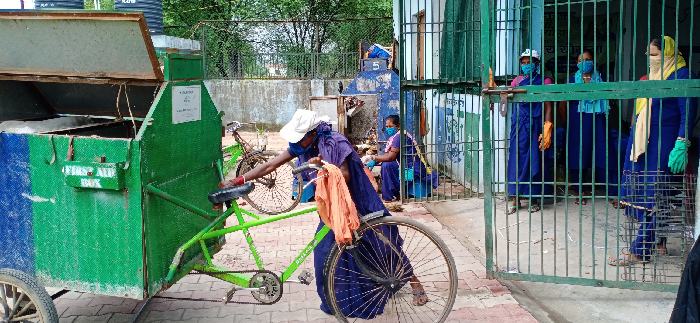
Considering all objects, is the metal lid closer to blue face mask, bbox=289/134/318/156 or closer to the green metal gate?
blue face mask, bbox=289/134/318/156

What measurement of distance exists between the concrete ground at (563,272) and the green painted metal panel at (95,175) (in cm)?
262

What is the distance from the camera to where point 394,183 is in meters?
7.82

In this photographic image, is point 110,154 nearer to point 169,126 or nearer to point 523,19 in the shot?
point 169,126

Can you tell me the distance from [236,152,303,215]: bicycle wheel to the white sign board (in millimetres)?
3573

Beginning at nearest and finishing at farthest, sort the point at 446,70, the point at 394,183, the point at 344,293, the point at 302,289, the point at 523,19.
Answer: the point at 344,293, the point at 302,289, the point at 523,19, the point at 394,183, the point at 446,70

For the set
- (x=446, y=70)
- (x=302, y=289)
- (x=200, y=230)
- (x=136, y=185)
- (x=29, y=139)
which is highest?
(x=446, y=70)

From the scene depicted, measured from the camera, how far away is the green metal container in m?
3.34

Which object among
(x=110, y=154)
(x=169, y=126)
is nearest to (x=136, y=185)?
(x=110, y=154)

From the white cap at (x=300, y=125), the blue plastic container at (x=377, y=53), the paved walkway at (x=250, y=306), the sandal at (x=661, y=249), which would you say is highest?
the blue plastic container at (x=377, y=53)

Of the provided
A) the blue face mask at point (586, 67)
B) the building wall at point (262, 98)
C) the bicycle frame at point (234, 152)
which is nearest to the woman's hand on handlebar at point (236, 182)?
the blue face mask at point (586, 67)

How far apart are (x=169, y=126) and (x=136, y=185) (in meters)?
0.44

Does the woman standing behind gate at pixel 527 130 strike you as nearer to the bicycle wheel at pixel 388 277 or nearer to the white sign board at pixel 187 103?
the bicycle wheel at pixel 388 277

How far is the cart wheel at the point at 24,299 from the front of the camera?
3381mm

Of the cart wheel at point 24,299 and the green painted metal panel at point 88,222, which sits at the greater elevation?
the green painted metal panel at point 88,222
